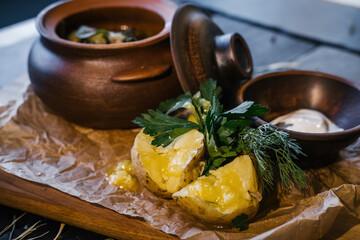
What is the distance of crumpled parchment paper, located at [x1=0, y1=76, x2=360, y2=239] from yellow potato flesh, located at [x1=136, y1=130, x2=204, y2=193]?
0.12 meters

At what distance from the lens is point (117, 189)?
1.42 meters

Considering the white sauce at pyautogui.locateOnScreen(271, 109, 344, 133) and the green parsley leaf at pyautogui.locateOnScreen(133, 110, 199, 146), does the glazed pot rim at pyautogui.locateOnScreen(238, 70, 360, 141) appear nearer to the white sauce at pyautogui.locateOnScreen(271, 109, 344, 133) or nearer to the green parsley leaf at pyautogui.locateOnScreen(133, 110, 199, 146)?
the white sauce at pyautogui.locateOnScreen(271, 109, 344, 133)

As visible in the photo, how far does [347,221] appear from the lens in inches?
50.8

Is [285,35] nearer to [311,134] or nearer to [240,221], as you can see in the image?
[311,134]

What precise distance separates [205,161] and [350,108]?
2.16 ft

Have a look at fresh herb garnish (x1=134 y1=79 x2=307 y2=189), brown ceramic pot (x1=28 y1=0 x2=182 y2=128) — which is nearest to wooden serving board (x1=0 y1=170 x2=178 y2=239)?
fresh herb garnish (x1=134 y1=79 x2=307 y2=189)

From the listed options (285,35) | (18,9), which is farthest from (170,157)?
(18,9)

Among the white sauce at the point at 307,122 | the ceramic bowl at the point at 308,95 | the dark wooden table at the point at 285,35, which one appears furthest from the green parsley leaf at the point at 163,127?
the dark wooden table at the point at 285,35

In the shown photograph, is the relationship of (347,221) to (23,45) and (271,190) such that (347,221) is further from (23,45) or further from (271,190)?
(23,45)

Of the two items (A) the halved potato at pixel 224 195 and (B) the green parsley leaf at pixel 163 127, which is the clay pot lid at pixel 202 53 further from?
(A) the halved potato at pixel 224 195

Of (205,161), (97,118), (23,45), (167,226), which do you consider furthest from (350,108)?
(23,45)

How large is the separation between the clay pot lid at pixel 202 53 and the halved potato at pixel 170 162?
31cm

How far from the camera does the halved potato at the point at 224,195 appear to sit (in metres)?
1.19

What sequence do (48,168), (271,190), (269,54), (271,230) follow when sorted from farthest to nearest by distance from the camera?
(269,54)
(48,168)
(271,190)
(271,230)
